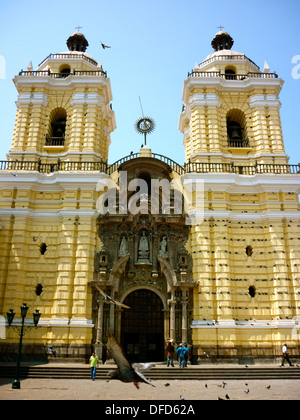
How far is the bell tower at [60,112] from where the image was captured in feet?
76.9

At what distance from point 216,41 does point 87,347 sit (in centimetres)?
2384

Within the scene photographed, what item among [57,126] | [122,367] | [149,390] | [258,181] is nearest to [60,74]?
[57,126]

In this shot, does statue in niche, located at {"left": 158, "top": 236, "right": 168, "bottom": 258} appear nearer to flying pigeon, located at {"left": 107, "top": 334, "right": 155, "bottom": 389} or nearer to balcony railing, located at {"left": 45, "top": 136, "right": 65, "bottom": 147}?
balcony railing, located at {"left": 45, "top": 136, "right": 65, "bottom": 147}

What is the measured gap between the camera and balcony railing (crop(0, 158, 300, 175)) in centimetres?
2244

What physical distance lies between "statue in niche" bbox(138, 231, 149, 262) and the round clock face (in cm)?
731

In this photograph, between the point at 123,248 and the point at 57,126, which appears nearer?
the point at 123,248

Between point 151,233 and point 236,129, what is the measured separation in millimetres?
9895

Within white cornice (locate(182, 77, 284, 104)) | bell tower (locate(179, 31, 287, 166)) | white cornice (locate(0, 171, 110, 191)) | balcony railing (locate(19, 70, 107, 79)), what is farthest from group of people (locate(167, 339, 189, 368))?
balcony railing (locate(19, 70, 107, 79))

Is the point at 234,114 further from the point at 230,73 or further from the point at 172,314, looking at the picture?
the point at 172,314

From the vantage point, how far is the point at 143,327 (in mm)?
20688

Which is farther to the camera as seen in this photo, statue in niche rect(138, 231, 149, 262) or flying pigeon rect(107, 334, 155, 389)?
statue in niche rect(138, 231, 149, 262)

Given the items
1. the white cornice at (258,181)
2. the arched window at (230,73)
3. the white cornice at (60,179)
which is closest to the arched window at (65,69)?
the white cornice at (60,179)

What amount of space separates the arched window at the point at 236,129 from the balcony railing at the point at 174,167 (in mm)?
2212
